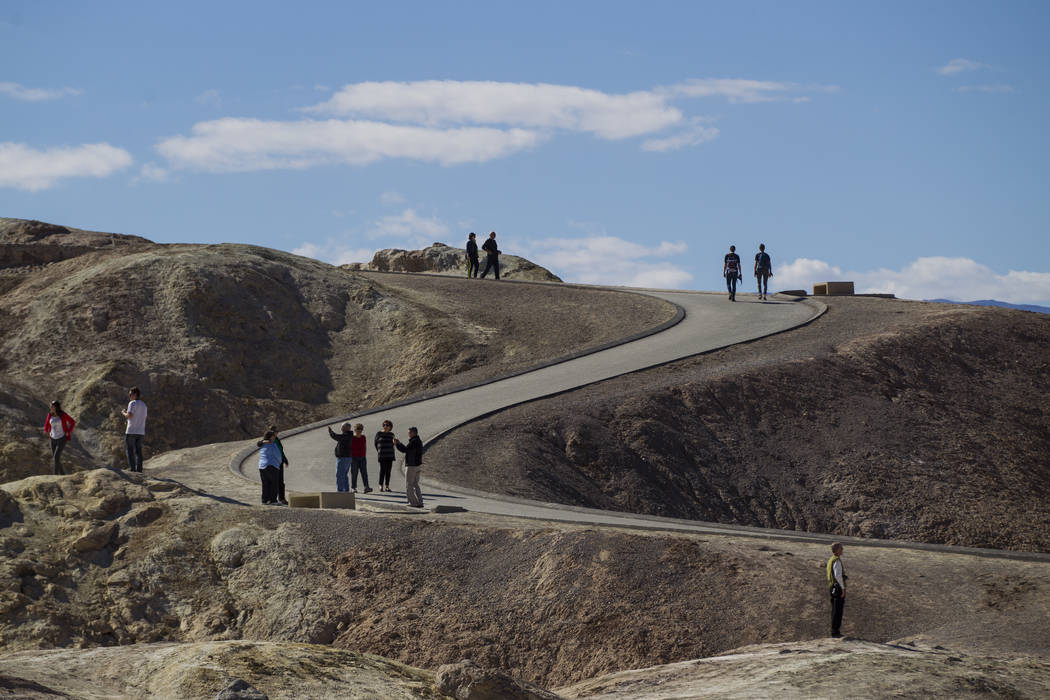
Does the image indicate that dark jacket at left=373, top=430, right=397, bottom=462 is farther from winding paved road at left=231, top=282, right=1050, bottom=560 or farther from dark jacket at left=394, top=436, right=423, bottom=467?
dark jacket at left=394, top=436, right=423, bottom=467

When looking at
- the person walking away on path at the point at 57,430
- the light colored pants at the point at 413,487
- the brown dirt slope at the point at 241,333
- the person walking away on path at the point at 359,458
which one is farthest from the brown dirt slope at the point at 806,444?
the person walking away on path at the point at 57,430

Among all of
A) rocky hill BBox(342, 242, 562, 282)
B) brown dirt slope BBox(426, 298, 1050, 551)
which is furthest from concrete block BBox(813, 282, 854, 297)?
rocky hill BBox(342, 242, 562, 282)

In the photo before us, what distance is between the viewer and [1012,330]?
35.8 meters

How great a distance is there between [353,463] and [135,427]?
4173mm

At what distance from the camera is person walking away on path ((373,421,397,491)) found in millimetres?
22297

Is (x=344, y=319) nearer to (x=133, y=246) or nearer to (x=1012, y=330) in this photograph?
(x=133, y=246)

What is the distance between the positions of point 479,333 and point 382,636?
71.2 ft

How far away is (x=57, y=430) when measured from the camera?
2086 centimetres

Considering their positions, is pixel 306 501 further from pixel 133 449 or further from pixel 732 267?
pixel 732 267

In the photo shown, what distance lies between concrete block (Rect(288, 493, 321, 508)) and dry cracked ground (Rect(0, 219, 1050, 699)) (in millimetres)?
901

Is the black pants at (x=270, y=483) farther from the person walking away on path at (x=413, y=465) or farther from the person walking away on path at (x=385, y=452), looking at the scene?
the person walking away on path at (x=385, y=452)

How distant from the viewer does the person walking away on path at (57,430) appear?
20844 millimetres

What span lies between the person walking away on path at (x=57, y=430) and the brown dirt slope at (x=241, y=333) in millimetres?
8795

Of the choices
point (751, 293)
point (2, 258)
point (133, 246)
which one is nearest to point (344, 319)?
point (133, 246)
